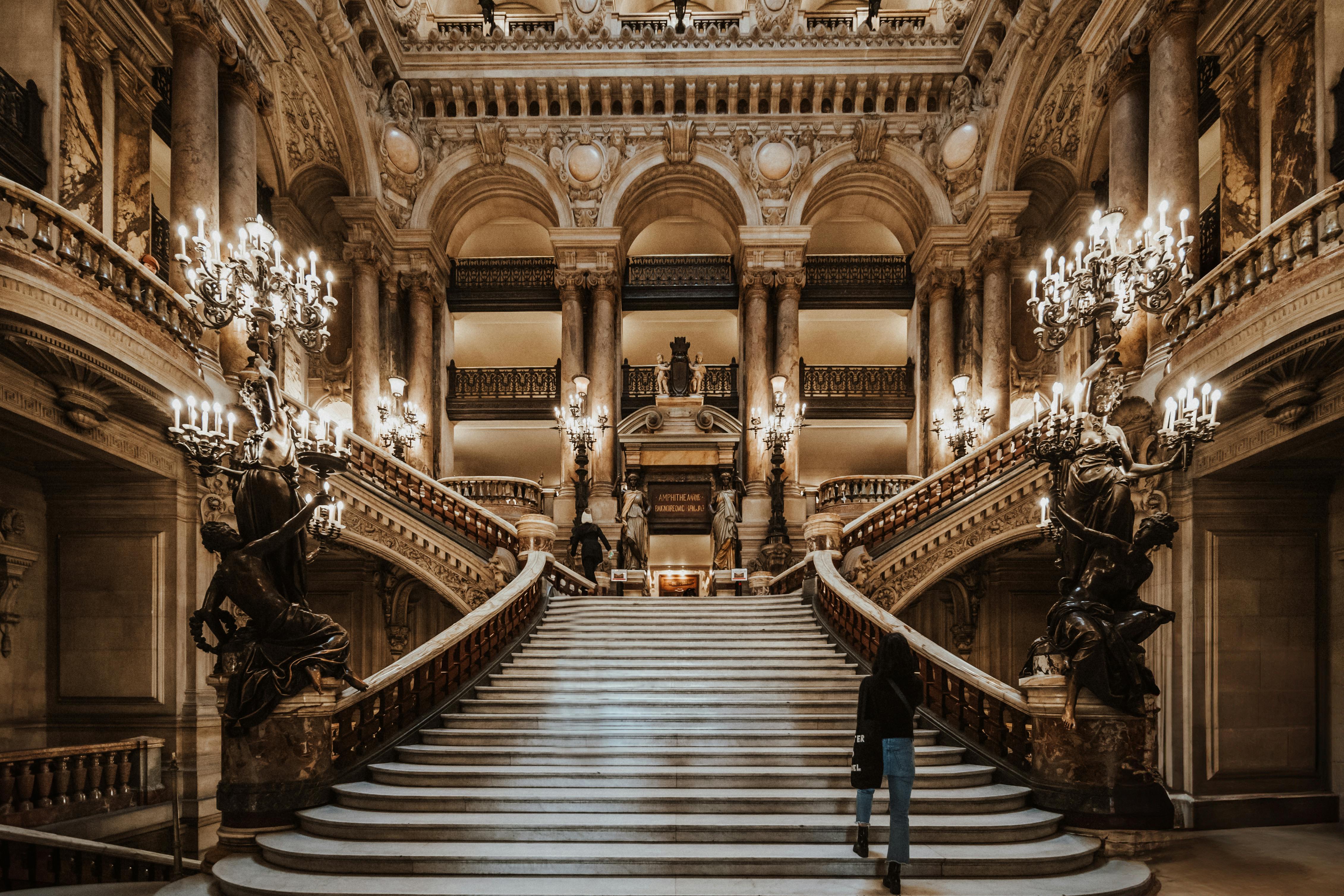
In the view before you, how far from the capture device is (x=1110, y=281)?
6.54 metres

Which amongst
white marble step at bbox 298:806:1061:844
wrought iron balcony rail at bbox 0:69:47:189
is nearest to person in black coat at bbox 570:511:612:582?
white marble step at bbox 298:806:1061:844

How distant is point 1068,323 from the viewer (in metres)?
6.91

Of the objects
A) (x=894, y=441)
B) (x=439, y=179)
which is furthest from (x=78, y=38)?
(x=894, y=441)

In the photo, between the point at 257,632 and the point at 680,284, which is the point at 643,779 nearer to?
the point at 257,632

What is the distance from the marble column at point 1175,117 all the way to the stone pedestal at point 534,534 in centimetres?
857

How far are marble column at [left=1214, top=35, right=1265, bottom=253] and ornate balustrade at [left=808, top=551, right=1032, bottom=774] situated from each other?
777cm

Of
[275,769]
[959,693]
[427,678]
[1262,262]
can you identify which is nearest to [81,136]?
[427,678]

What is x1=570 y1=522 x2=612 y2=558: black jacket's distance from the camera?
13453 mm

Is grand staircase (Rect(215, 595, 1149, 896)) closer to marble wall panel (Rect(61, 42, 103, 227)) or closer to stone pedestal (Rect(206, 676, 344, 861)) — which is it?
stone pedestal (Rect(206, 676, 344, 861))

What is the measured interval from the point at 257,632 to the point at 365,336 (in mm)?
12283

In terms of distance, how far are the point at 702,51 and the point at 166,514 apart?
45.5 feet

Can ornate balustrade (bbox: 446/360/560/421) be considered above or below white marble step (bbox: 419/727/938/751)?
above

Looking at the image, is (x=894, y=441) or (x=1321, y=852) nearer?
(x=1321, y=852)

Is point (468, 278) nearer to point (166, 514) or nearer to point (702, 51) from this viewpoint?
point (702, 51)
